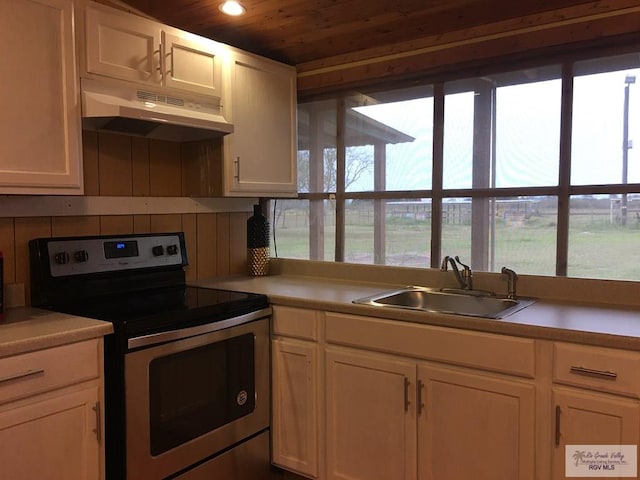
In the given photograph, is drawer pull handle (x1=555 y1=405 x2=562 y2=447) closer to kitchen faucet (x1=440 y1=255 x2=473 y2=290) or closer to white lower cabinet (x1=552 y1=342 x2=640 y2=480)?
white lower cabinet (x1=552 y1=342 x2=640 y2=480)

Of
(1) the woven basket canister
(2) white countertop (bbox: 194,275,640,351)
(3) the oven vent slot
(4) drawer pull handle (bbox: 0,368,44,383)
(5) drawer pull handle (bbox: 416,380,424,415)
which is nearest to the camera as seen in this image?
(4) drawer pull handle (bbox: 0,368,44,383)

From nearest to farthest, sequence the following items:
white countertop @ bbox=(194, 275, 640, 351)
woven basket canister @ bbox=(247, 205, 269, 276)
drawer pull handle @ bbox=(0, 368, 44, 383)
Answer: drawer pull handle @ bbox=(0, 368, 44, 383)
white countertop @ bbox=(194, 275, 640, 351)
woven basket canister @ bbox=(247, 205, 269, 276)

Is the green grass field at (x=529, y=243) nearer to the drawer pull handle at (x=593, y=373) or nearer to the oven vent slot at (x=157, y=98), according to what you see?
the drawer pull handle at (x=593, y=373)

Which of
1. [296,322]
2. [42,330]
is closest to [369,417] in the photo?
[296,322]

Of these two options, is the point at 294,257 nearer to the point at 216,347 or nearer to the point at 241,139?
the point at 241,139

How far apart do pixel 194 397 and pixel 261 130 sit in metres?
1.41

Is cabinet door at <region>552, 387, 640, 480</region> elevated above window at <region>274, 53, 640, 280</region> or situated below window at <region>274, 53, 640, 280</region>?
below

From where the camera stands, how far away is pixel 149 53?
90.0 inches

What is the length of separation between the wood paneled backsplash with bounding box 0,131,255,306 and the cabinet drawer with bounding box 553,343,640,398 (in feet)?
6.22

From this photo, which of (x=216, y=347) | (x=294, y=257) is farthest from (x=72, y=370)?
(x=294, y=257)

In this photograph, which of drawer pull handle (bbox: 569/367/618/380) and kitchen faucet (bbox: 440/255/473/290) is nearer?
drawer pull handle (bbox: 569/367/618/380)

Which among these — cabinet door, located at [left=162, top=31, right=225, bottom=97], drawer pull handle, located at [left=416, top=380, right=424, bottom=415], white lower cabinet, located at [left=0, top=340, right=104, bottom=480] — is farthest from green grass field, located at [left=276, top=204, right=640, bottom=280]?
white lower cabinet, located at [left=0, top=340, right=104, bottom=480]

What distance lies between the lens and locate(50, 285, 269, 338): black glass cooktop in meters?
1.91

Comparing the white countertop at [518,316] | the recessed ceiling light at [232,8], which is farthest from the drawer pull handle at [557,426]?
the recessed ceiling light at [232,8]
